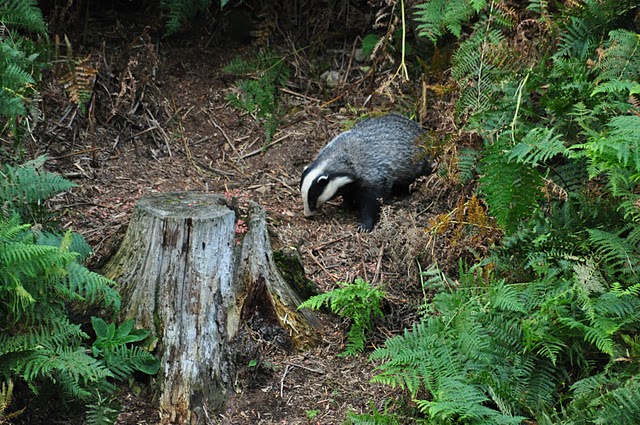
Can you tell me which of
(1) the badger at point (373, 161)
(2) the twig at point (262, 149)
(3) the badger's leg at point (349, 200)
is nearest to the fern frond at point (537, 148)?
(1) the badger at point (373, 161)

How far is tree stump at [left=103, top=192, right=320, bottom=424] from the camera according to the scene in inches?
169

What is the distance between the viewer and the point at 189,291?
14.4 feet

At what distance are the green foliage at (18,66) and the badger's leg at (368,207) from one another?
Result: 269 cm

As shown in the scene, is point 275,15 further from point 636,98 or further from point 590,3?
point 636,98

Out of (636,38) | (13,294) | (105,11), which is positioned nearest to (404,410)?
(13,294)

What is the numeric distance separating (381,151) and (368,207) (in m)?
0.61

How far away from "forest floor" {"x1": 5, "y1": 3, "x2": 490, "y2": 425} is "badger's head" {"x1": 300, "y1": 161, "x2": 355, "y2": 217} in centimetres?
12

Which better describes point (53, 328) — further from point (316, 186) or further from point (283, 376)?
point (316, 186)

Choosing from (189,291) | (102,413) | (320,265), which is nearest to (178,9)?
(320,265)

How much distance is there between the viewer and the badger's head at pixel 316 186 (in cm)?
616

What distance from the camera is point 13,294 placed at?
372cm

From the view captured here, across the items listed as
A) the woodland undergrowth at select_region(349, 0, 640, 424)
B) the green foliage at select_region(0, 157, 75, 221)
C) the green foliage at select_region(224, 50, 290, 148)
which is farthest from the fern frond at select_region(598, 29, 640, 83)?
the green foliage at select_region(0, 157, 75, 221)

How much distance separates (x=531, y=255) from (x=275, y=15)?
13.8ft

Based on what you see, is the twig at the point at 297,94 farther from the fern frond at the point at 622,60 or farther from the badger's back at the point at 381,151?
the fern frond at the point at 622,60
